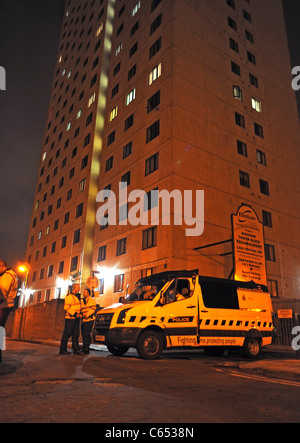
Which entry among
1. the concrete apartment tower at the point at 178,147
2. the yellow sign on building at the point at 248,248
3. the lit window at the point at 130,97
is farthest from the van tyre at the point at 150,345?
the lit window at the point at 130,97

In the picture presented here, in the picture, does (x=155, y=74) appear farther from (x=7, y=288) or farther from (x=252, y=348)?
(x=7, y=288)

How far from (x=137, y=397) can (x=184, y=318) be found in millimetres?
5478

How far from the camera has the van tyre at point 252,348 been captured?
33.4 feet

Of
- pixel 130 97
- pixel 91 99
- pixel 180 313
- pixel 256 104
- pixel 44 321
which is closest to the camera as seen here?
pixel 180 313

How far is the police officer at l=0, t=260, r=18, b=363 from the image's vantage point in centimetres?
601

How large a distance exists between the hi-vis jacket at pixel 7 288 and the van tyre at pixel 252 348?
7.12 meters

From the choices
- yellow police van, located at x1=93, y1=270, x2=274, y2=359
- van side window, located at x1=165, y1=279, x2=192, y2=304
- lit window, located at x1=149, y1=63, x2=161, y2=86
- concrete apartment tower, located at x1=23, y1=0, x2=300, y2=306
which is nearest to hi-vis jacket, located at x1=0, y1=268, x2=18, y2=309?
yellow police van, located at x1=93, y1=270, x2=274, y2=359

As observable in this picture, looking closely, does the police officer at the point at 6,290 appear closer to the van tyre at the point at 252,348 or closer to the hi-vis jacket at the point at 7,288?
the hi-vis jacket at the point at 7,288

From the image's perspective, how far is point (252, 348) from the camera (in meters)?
10.4

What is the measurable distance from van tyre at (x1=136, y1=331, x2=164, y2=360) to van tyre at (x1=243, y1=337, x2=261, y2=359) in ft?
9.66

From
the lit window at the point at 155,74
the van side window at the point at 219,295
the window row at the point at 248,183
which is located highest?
the lit window at the point at 155,74

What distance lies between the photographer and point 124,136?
27.2 m

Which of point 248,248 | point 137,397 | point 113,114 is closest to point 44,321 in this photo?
point 248,248

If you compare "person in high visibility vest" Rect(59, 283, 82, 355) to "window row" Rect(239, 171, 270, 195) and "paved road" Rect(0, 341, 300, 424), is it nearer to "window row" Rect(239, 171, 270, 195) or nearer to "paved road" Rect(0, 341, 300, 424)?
"paved road" Rect(0, 341, 300, 424)
